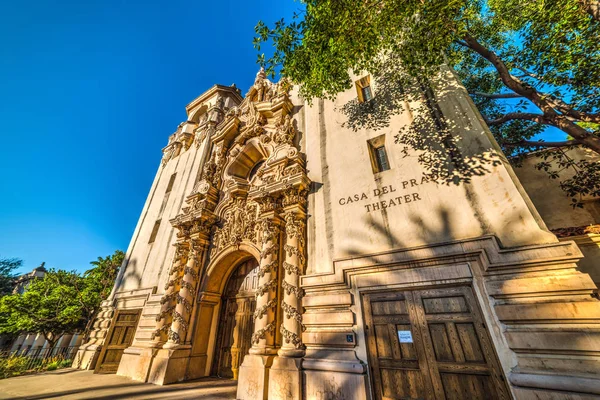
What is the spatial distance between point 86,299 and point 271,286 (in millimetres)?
19696

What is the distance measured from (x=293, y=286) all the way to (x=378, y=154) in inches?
201

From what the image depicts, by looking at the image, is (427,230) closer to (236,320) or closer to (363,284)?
(363,284)

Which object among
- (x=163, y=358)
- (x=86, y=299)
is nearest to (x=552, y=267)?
(x=163, y=358)

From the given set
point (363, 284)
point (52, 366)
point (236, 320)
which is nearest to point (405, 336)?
point (363, 284)

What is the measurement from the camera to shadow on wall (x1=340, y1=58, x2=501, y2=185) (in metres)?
5.78

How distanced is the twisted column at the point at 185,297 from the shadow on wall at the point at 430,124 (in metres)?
8.27

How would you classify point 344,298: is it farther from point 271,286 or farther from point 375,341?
point 271,286

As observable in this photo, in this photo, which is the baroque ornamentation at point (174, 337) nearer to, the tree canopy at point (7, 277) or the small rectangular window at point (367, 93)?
the small rectangular window at point (367, 93)

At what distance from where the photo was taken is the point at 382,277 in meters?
5.63

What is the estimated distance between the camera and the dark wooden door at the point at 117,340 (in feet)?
31.9

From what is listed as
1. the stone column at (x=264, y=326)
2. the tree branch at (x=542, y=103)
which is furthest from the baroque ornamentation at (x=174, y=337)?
the tree branch at (x=542, y=103)

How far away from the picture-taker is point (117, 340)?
10344 millimetres

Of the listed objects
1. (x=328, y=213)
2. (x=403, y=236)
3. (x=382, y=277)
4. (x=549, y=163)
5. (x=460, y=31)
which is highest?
(x=460, y=31)

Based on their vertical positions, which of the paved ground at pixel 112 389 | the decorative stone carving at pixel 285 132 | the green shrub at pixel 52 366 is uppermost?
the decorative stone carving at pixel 285 132
